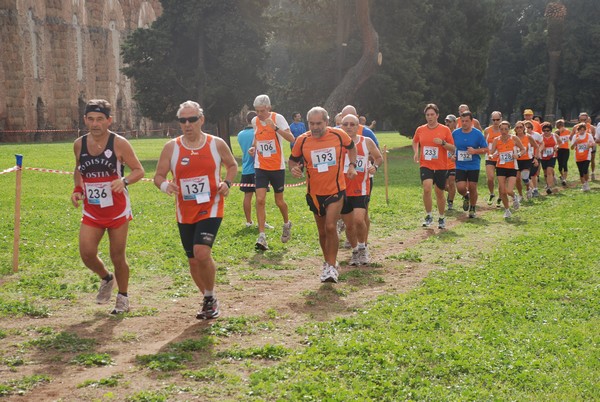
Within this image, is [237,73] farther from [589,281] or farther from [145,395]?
[145,395]

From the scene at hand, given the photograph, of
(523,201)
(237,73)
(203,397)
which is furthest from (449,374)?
(237,73)

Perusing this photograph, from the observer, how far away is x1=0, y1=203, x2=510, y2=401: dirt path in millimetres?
5762

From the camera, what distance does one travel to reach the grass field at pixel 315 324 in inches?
224

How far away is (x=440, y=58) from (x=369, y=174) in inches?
1298

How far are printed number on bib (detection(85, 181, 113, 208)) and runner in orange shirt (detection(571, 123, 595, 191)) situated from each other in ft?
57.0

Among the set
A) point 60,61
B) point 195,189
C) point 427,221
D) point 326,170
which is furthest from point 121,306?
point 60,61

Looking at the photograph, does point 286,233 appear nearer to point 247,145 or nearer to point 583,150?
point 247,145

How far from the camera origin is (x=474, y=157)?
16172 mm

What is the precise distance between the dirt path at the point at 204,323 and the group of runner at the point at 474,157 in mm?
3552

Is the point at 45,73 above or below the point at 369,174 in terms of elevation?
above

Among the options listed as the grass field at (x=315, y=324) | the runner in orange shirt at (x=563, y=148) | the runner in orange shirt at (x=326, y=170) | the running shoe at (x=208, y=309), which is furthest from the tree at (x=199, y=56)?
the running shoe at (x=208, y=309)

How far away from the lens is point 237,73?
126ft

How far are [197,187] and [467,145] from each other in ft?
31.1

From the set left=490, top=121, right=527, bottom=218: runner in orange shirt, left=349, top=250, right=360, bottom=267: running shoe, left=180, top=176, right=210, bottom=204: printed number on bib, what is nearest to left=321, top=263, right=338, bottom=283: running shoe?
left=349, top=250, right=360, bottom=267: running shoe
